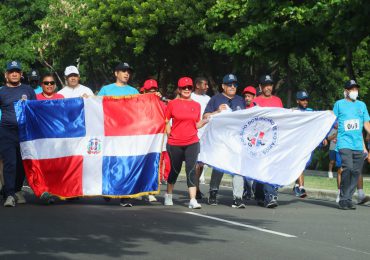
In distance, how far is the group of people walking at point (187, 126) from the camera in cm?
1295

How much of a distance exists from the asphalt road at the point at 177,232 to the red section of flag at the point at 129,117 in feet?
3.54

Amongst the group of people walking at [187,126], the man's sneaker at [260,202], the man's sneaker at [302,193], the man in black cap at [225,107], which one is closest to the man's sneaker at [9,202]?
the group of people walking at [187,126]

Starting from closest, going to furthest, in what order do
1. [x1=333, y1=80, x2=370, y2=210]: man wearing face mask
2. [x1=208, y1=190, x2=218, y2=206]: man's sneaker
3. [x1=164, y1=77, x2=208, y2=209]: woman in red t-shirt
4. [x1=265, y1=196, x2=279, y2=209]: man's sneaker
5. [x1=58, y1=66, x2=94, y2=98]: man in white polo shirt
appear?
[x1=164, y1=77, x2=208, y2=209]: woman in red t-shirt → [x1=265, y1=196, x2=279, y2=209]: man's sneaker → [x1=208, y1=190, x2=218, y2=206]: man's sneaker → [x1=333, y1=80, x2=370, y2=210]: man wearing face mask → [x1=58, y1=66, x2=94, y2=98]: man in white polo shirt

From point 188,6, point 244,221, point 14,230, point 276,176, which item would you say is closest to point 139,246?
point 14,230

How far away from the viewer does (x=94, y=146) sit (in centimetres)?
1304

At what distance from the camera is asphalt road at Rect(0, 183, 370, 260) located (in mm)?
8508

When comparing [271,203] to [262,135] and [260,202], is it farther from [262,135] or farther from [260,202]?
[262,135]

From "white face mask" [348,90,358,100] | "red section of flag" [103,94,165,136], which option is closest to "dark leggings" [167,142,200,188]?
"red section of flag" [103,94,165,136]

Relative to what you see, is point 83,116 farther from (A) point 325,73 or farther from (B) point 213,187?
(A) point 325,73

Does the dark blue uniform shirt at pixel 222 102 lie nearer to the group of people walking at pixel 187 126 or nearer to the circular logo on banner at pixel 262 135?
the group of people walking at pixel 187 126

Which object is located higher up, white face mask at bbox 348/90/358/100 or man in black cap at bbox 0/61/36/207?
white face mask at bbox 348/90/358/100

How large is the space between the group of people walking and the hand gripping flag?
0.61 ft

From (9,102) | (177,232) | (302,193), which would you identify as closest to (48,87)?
(9,102)

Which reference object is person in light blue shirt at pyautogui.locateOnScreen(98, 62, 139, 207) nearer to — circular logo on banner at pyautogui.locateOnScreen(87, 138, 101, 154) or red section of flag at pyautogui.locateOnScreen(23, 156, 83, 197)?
circular logo on banner at pyautogui.locateOnScreen(87, 138, 101, 154)
